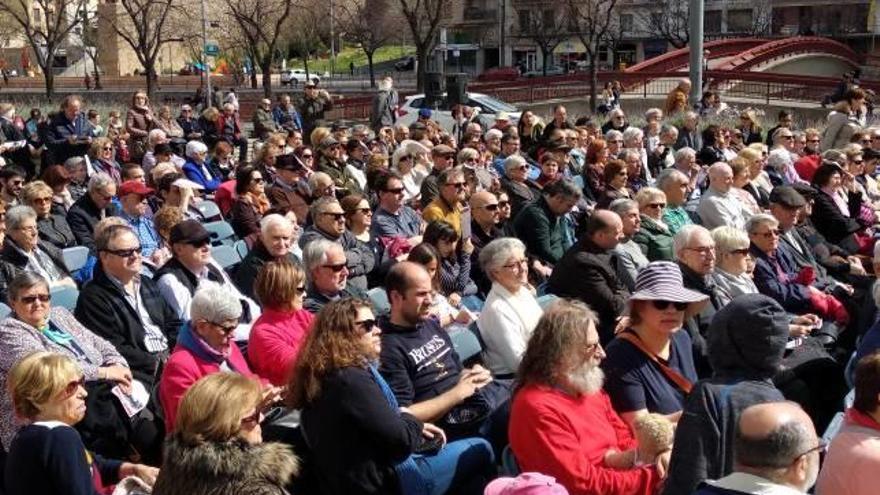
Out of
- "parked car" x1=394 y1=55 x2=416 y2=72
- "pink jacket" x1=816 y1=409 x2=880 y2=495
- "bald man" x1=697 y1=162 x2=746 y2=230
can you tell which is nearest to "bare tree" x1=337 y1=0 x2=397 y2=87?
"parked car" x1=394 y1=55 x2=416 y2=72

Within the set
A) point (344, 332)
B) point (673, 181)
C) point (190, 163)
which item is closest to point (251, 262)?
point (344, 332)

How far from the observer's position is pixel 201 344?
184 inches

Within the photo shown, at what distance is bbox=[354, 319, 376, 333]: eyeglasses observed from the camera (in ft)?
13.4

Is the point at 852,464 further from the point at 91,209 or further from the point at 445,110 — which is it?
the point at 445,110

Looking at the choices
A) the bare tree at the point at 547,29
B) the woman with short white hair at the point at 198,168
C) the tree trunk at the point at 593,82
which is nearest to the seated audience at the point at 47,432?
the woman with short white hair at the point at 198,168

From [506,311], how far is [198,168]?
665cm

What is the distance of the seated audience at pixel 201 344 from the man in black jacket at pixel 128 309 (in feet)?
2.45

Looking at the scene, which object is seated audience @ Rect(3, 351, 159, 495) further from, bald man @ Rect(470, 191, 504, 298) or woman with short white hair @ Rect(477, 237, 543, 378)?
bald man @ Rect(470, 191, 504, 298)

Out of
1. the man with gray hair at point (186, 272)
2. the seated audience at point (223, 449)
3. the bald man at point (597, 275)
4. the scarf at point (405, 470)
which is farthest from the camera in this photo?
the bald man at point (597, 275)

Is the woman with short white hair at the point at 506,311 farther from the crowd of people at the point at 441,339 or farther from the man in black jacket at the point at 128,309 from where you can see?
the man in black jacket at the point at 128,309

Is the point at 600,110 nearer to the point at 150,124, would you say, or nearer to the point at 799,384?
the point at 150,124

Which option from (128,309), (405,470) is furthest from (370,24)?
(405,470)

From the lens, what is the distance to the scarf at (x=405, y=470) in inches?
159

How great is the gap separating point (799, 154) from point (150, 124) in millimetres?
9461
